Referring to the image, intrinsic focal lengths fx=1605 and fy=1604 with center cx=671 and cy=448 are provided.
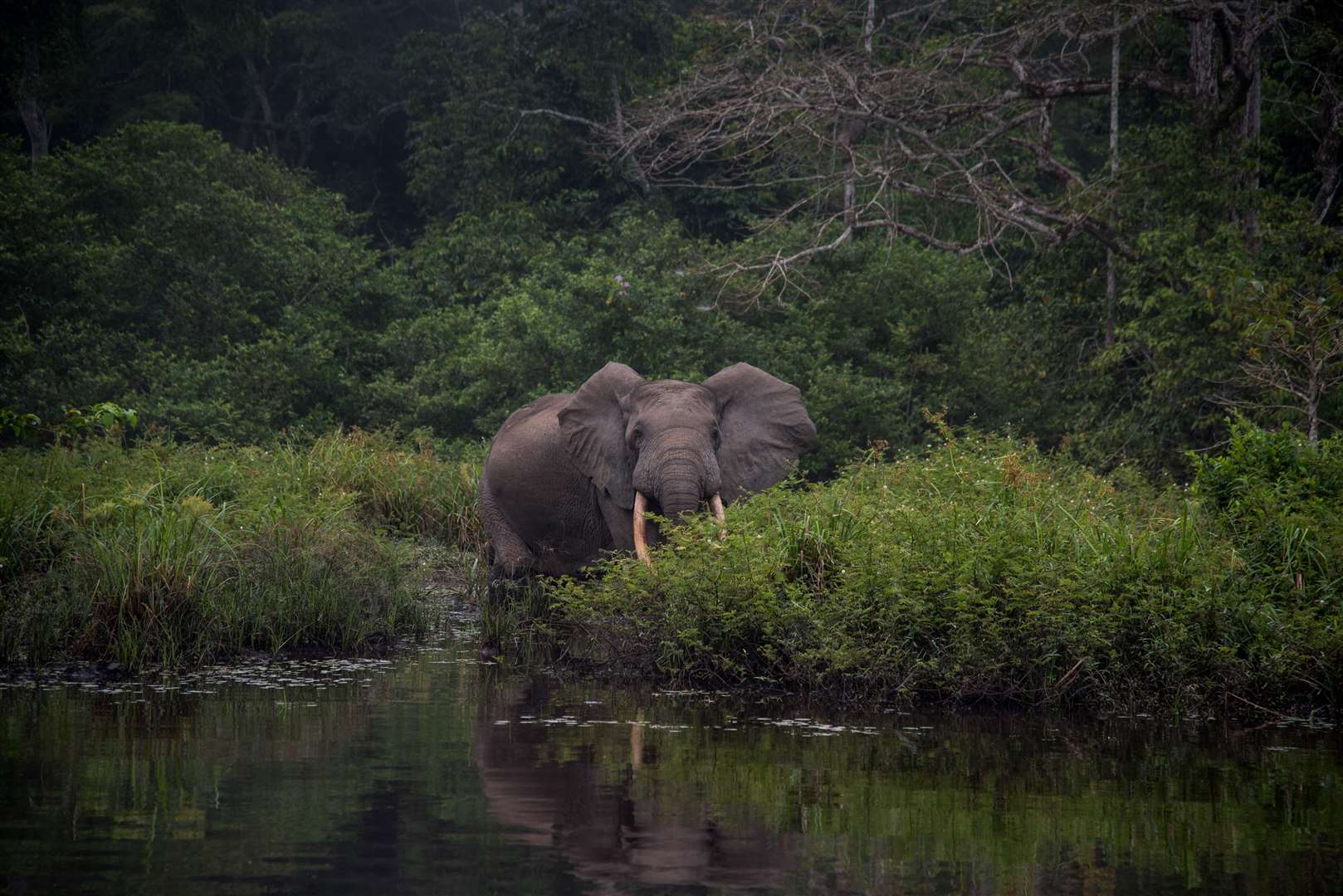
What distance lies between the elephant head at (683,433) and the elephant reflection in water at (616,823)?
417 cm

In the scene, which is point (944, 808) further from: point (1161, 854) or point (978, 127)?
point (978, 127)

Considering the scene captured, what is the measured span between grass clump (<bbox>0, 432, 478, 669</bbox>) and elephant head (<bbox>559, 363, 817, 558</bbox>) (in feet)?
6.19

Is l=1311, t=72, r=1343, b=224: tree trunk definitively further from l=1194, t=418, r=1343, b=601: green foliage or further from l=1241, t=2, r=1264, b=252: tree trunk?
l=1194, t=418, r=1343, b=601: green foliage

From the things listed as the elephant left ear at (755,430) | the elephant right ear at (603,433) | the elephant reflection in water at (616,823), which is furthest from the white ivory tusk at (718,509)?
the elephant reflection in water at (616,823)

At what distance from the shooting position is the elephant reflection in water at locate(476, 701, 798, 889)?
547cm

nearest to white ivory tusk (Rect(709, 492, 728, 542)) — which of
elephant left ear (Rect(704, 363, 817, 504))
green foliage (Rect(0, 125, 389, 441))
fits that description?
elephant left ear (Rect(704, 363, 817, 504))

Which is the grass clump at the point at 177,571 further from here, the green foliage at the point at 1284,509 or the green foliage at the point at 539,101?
the green foliage at the point at 539,101

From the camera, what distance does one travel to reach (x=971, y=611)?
923cm

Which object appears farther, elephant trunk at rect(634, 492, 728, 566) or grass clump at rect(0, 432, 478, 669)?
elephant trunk at rect(634, 492, 728, 566)

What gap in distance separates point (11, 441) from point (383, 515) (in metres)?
9.96

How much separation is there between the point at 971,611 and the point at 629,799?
10.9 feet

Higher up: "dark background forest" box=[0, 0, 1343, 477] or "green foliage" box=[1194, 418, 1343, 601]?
"dark background forest" box=[0, 0, 1343, 477]

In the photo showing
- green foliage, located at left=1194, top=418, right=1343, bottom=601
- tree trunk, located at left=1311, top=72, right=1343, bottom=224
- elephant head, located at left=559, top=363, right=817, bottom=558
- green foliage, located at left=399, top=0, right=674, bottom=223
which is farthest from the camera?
green foliage, located at left=399, top=0, right=674, bottom=223

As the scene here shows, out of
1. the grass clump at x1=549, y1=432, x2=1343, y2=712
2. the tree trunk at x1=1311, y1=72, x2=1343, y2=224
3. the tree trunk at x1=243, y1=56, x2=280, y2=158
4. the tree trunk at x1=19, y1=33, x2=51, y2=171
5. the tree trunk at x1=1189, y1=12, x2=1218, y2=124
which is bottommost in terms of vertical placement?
the grass clump at x1=549, y1=432, x2=1343, y2=712
